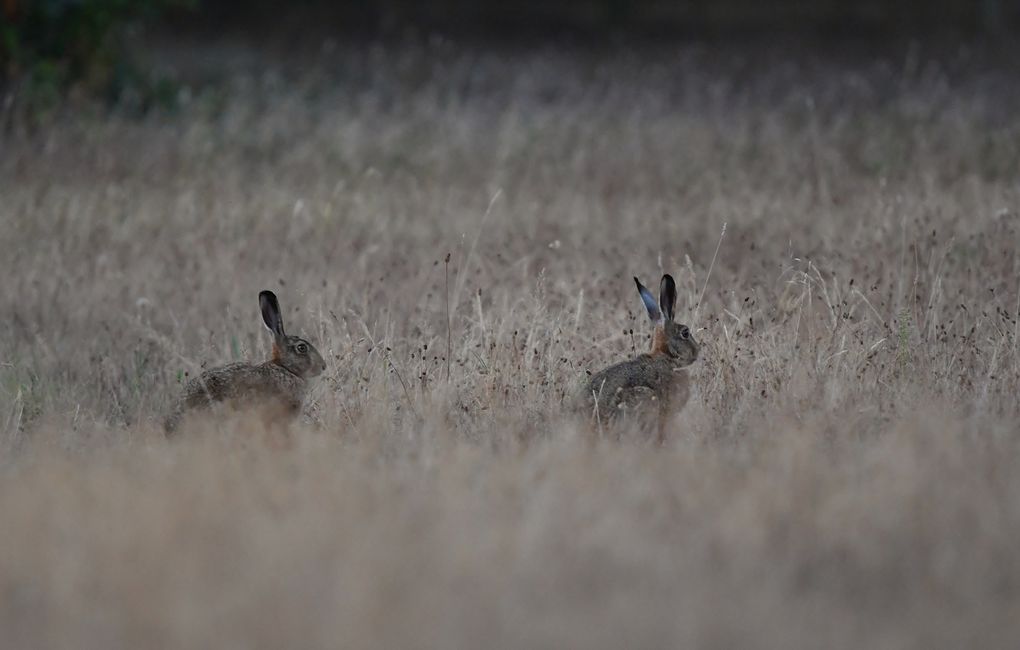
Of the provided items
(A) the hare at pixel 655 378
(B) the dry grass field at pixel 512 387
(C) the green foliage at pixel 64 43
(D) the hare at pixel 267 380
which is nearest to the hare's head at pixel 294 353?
(D) the hare at pixel 267 380

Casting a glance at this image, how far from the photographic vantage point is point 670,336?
269 inches

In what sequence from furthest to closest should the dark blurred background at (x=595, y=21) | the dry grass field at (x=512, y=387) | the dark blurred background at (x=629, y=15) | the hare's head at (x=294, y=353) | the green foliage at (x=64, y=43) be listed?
the dark blurred background at (x=629, y=15)
the dark blurred background at (x=595, y=21)
the green foliage at (x=64, y=43)
the hare's head at (x=294, y=353)
the dry grass field at (x=512, y=387)

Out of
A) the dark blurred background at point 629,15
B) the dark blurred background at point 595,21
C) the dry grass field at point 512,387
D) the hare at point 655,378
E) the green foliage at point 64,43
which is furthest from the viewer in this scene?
the dark blurred background at point 629,15

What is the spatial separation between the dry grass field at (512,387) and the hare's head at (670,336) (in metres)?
0.15

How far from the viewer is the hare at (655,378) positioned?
6.17 metres

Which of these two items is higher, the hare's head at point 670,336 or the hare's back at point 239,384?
the hare's head at point 670,336

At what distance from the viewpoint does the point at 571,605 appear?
3924 millimetres

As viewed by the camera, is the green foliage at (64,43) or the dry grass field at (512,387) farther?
the green foliage at (64,43)

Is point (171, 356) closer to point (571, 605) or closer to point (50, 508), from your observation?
point (50, 508)

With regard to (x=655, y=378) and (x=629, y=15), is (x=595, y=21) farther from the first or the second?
(x=655, y=378)

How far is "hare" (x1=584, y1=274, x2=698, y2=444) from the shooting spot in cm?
617

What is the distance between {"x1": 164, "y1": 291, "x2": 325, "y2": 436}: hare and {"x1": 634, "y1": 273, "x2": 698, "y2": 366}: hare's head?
161 cm

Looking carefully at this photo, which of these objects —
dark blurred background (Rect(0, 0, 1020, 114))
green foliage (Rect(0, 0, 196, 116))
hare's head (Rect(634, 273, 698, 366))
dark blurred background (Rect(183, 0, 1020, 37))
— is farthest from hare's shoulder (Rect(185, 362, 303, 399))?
dark blurred background (Rect(183, 0, 1020, 37))

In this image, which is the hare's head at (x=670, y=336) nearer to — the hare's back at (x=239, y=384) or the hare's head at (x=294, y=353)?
the hare's head at (x=294, y=353)
